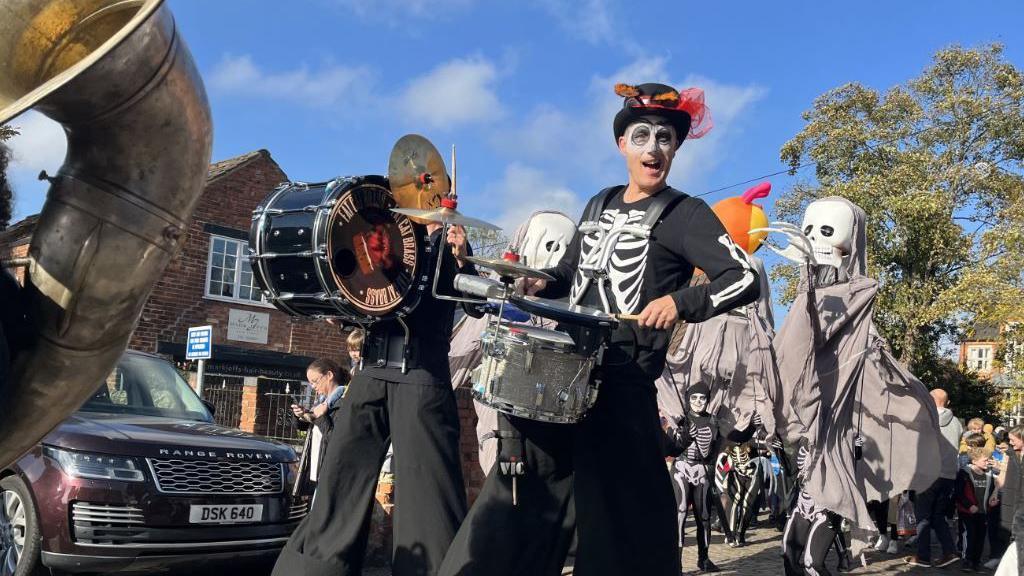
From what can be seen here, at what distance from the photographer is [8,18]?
6.76ft

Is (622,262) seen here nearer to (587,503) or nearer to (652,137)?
(652,137)

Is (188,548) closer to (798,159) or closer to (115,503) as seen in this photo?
(115,503)

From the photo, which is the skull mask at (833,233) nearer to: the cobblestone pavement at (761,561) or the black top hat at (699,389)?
the black top hat at (699,389)

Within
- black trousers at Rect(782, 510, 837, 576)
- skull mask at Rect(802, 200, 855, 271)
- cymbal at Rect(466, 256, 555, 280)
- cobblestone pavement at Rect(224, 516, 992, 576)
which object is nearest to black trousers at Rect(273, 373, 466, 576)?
cymbal at Rect(466, 256, 555, 280)

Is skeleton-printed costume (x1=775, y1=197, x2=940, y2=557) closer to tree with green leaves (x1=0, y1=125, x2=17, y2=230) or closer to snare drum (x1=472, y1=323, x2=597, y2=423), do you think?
snare drum (x1=472, y1=323, x2=597, y2=423)

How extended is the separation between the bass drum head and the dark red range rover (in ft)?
6.02

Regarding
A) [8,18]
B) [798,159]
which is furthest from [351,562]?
[798,159]

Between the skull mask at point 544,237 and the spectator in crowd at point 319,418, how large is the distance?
75.3 inches

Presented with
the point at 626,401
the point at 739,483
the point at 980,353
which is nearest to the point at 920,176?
the point at 739,483

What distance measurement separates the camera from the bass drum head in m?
4.75

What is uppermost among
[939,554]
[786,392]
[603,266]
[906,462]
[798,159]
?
[798,159]

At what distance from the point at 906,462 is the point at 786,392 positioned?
1.11 m

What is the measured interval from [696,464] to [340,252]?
5048 millimetres

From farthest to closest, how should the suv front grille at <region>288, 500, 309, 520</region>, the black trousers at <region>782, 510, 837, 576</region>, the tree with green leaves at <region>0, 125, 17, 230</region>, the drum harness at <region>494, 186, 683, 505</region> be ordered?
the suv front grille at <region>288, 500, 309, 520</region> < the black trousers at <region>782, 510, 837, 576</region> < the drum harness at <region>494, 186, 683, 505</region> < the tree with green leaves at <region>0, 125, 17, 230</region>
